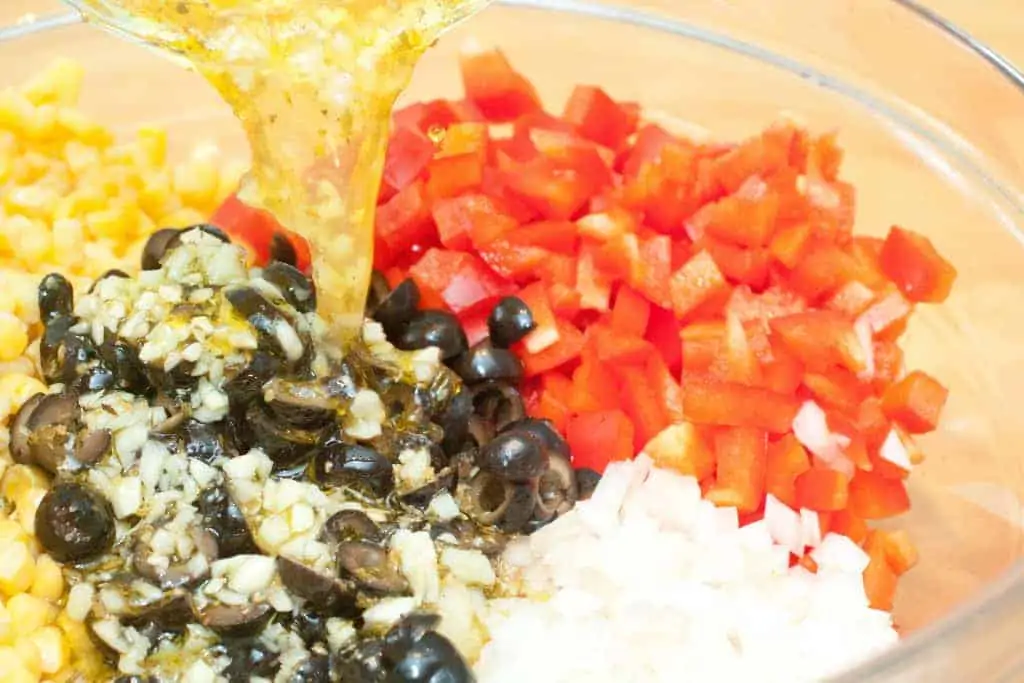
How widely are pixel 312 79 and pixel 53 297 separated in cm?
68

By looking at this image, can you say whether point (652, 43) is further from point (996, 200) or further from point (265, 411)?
A: point (265, 411)

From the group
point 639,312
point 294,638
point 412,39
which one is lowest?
point 294,638

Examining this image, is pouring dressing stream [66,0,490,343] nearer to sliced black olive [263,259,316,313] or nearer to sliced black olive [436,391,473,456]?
sliced black olive [263,259,316,313]

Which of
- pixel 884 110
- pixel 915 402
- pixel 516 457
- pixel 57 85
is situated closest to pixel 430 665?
pixel 516 457

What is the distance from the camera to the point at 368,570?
1.73 m

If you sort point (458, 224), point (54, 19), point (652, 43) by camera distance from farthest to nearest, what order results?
point (652, 43) → point (54, 19) → point (458, 224)

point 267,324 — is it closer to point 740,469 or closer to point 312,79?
point 312,79

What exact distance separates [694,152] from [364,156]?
780mm

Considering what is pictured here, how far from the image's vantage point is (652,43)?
3.00 metres

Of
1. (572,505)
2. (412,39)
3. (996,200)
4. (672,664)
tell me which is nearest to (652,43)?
(996,200)

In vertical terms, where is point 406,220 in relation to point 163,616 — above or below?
above

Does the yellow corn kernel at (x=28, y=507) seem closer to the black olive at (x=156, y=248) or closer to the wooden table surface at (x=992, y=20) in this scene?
the black olive at (x=156, y=248)

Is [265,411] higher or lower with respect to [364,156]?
lower

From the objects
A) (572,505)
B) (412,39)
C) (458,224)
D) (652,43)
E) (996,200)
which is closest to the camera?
(412,39)
